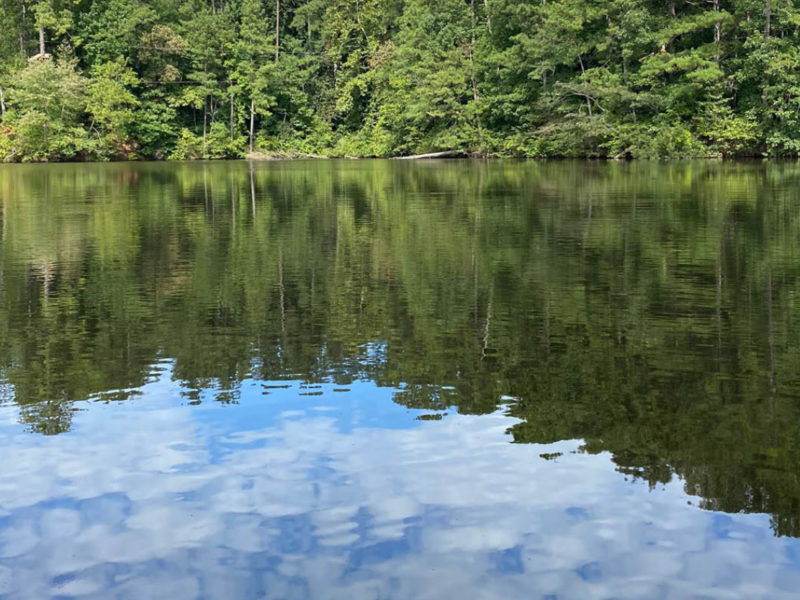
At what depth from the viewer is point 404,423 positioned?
20.5ft

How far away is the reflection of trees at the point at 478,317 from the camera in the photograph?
6.13m

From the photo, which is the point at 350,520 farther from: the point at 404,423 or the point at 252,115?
the point at 252,115

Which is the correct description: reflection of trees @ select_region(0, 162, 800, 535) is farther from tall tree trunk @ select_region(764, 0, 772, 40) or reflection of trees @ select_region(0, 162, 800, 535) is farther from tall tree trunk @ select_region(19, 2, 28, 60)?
tall tree trunk @ select_region(19, 2, 28, 60)

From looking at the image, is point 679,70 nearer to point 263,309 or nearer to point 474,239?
point 474,239

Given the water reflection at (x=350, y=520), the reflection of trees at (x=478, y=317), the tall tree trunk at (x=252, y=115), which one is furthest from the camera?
the tall tree trunk at (x=252, y=115)

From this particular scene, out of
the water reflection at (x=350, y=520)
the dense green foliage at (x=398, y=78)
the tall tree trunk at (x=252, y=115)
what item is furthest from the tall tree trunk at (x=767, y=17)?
the water reflection at (x=350, y=520)

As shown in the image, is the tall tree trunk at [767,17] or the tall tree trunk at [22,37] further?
the tall tree trunk at [22,37]

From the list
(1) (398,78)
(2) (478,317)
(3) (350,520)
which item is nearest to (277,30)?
(1) (398,78)

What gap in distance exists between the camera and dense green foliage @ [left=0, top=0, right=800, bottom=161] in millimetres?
47219

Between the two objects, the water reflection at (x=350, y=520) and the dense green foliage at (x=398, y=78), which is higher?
the dense green foliage at (x=398, y=78)

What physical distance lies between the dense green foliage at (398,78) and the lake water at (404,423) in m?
35.8

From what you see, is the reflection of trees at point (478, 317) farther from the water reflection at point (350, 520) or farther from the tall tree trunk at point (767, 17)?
the tall tree trunk at point (767, 17)

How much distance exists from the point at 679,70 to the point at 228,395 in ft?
158

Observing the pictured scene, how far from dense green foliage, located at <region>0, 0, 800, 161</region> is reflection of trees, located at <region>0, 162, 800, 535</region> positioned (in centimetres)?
2919
